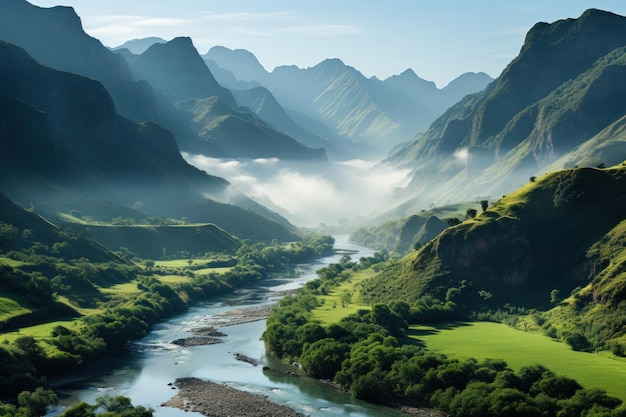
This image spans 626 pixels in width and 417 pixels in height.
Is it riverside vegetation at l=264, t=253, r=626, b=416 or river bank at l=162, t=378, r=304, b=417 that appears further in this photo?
river bank at l=162, t=378, r=304, b=417

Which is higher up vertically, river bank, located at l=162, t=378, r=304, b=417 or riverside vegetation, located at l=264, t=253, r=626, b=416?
riverside vegetation, located at l=264, t=253, r=626, b=416

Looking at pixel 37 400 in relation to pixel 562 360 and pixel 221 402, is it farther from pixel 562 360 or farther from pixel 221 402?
pixel 562 360

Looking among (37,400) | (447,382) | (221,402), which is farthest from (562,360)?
(37,400)

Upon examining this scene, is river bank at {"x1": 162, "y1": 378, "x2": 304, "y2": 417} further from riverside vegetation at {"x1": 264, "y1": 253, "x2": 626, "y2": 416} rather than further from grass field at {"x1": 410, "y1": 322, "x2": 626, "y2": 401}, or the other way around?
grass field at {"x1": 410, "y1": 322, "x2": 626, "y2": 401}

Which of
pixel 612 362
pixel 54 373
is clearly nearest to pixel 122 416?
pixel 54 373

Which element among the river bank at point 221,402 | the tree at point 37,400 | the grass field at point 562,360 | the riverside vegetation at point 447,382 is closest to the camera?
the riverside vegetation at point 447,382

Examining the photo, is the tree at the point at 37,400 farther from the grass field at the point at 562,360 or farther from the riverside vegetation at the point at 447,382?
the grass field at the point at 562,360

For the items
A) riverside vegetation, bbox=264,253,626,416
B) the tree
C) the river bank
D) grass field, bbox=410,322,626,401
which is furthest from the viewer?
the river bank

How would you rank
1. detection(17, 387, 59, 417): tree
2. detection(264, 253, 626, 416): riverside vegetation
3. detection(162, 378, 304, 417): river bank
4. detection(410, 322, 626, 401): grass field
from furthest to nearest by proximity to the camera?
detection(162, 378, 304, 417): river bank, detection(410, 322, 626, 401): grass field, detection(17, 387, 59, 417): tree, detection(264, 253, 626, 416): riverside vegetation

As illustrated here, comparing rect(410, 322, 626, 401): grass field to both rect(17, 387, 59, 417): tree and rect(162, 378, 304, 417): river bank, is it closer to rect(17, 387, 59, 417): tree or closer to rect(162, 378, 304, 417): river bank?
rect(162, 378, 304, 417): river bank

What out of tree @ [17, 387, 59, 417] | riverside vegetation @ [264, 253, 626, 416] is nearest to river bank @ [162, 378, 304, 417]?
riverside vegetation @ [264, 253, 626, 416]

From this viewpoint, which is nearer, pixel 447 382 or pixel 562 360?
pixel 447 382

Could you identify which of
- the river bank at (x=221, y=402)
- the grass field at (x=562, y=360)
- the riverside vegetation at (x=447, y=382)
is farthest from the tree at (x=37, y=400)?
the grass field at (x=562, y=360)

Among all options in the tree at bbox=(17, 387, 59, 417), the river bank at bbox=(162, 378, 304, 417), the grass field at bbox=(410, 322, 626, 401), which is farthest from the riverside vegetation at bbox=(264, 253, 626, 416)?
the tree at bbox=(17, 387, 59, 417)
